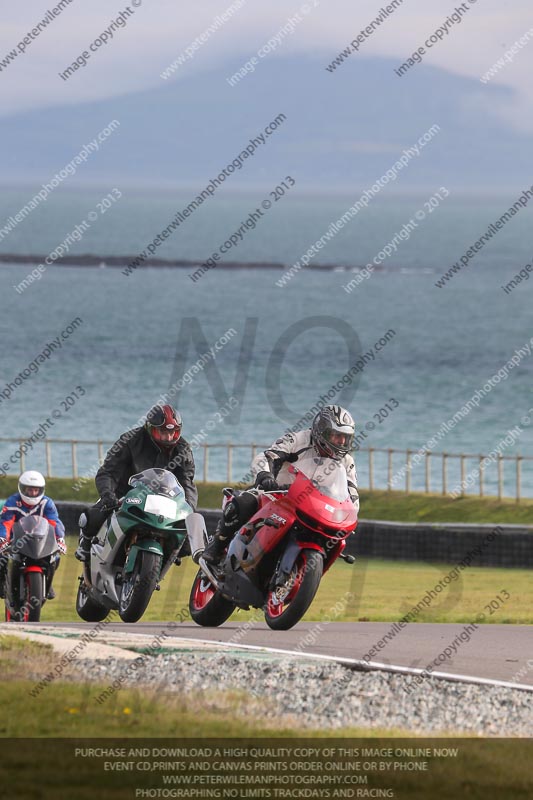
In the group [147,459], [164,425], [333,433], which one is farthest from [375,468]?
[333,433]

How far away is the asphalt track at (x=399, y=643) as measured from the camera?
47.3 ft

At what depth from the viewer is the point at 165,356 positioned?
102 meters

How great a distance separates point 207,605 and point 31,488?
100 inches

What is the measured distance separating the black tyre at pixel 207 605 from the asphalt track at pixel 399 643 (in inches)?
7.5

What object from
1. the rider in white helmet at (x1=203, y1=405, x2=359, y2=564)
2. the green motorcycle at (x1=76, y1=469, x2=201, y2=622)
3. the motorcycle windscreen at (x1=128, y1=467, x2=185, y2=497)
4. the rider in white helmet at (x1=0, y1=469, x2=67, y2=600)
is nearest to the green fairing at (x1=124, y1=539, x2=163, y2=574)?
the green motorcycle at (x1=76, y1=469, x2=201, y2=622)

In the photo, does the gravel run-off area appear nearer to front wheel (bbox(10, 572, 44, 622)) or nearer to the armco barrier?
front wheel (bbox(10, 572, 44, 622))

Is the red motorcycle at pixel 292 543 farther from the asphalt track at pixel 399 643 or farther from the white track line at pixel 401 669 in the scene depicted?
the asphalt track at pixel 399 643

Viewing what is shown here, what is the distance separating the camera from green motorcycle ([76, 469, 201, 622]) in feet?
48.4

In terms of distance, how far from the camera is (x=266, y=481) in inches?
553

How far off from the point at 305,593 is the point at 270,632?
2633mm

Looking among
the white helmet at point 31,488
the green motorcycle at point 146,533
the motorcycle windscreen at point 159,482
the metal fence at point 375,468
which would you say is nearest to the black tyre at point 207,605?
the green motorcycle at point 146,533

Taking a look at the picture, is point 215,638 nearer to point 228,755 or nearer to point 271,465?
point 271,465

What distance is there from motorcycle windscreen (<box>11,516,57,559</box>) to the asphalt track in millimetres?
849

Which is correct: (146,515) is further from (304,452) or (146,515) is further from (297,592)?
(297,592)
